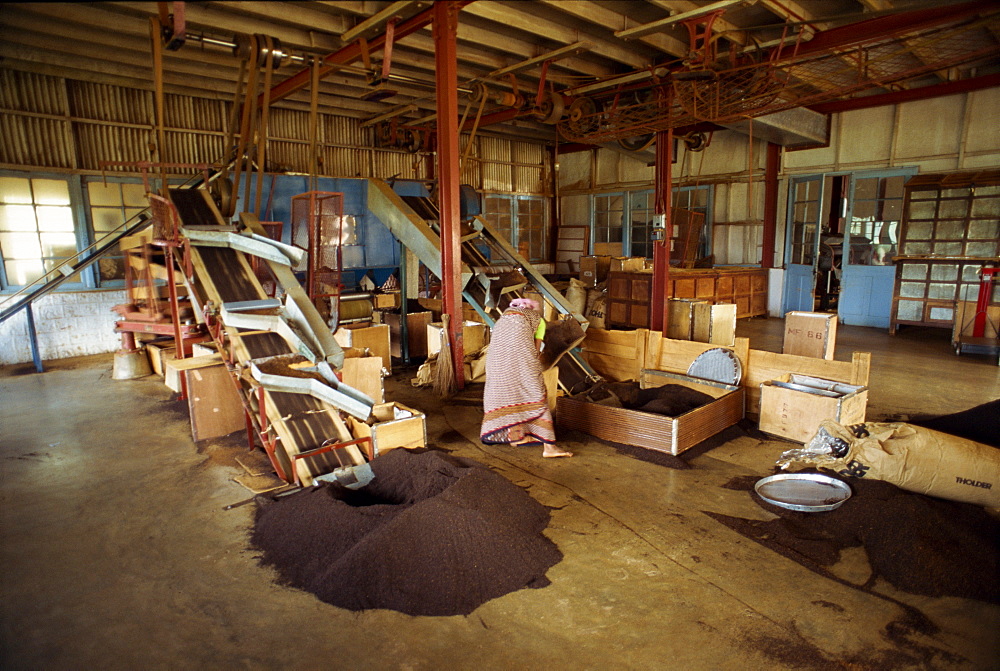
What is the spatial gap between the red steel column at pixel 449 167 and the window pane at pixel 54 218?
23.7 ft

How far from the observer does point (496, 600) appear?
→ 3260mm

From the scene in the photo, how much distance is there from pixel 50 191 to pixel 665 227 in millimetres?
10183

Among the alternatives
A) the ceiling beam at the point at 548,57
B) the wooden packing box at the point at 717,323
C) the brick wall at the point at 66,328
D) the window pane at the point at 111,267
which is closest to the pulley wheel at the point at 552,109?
the ceiling beam at the point at 548,57

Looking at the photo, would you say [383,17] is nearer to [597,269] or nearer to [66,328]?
[66,328]

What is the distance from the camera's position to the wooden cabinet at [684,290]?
1076 centimetres

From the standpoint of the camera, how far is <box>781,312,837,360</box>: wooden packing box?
632cm

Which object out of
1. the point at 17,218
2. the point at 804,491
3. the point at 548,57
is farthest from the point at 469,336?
the point at 17,218

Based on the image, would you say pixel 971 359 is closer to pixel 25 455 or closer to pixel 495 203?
pixel 495 203

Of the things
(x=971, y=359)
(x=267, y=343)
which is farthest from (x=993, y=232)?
(x=267, y=343)

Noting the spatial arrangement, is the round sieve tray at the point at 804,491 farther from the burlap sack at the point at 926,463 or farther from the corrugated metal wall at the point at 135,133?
the corrugated metal wall at the point at 135,133

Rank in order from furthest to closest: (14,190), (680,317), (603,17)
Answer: (14,190) < (680,317) < (603,17)

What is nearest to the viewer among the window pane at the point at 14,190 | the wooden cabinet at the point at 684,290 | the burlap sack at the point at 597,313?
the window pane at the point at 14,190

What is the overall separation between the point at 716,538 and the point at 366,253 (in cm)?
824

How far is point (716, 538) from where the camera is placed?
12.8 ft
